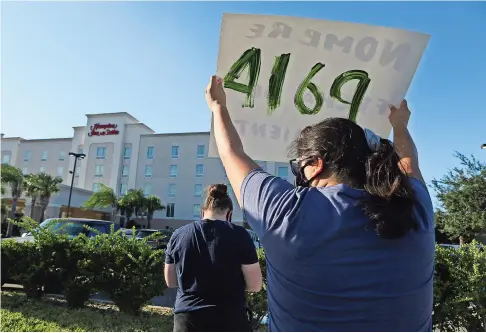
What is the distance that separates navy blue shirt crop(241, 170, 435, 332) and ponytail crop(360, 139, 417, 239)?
3cm

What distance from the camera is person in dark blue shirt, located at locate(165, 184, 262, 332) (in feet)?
9.32

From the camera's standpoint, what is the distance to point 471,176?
1925cm

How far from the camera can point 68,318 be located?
19.4 ft

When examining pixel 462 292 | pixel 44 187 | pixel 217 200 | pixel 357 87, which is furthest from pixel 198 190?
pixel 357 87

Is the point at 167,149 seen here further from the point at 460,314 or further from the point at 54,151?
the point at 460,314

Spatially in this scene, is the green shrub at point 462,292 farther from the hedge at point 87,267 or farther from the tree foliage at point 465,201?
the tree foliage at point 465,201

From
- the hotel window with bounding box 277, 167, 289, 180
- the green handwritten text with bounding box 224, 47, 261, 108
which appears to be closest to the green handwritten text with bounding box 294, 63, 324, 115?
the green handwritten text with bounding box 224, 47, 261, 108

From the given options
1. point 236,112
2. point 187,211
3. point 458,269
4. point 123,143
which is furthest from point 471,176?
point 123,143

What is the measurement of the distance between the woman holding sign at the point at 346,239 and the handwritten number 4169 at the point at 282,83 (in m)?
1.30

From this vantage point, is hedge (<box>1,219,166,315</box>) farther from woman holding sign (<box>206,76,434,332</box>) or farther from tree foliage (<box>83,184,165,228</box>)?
tree foliage (<box>83,184,165,228</box>)

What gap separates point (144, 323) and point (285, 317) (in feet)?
17.1

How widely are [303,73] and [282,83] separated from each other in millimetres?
150

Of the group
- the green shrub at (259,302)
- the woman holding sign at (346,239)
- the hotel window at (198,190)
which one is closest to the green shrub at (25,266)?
the green shrub at (259,302)

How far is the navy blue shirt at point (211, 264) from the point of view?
9.48 feet
